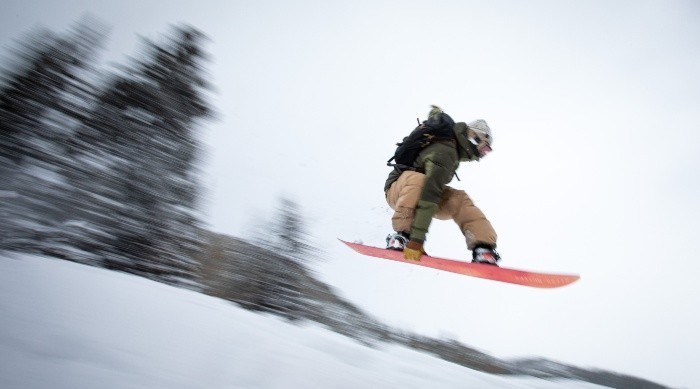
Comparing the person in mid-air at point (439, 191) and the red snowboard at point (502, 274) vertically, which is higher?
the person in mid-air at point (439, 191)

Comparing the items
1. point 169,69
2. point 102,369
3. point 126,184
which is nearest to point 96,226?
point 126,184

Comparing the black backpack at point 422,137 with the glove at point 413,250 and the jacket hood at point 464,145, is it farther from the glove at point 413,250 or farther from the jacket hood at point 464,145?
the glove at point 413,250

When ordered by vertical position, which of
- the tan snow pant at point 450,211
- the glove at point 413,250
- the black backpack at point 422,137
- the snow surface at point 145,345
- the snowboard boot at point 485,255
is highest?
the black backpack at point 422,137

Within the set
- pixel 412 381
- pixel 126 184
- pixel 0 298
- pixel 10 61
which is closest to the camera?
pixel 0 298

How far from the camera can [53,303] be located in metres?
1.49

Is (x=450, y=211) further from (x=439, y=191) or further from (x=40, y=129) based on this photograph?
(x=40, y=129)

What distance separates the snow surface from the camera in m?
1.09

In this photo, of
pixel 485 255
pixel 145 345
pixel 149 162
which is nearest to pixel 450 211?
pixel 485 255

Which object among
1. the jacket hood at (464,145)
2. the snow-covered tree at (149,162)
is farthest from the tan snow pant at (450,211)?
the snow-covered tree at (149,162)

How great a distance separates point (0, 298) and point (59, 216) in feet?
20.4

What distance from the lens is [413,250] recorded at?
3.74 m

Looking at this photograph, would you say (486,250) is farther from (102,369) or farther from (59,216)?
(59,216)

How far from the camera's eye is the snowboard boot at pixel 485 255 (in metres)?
3.79

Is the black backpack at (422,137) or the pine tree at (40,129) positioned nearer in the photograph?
the black backpack at (422,137)
